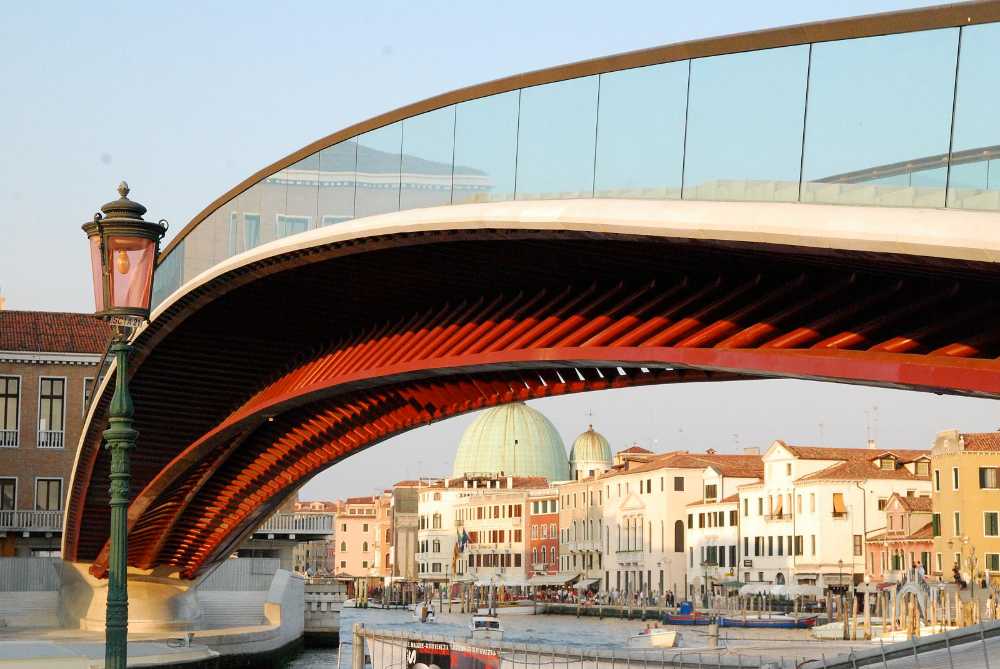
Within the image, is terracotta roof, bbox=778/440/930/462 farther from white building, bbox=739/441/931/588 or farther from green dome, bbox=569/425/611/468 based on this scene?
green dome, bbox=569/425/611/468

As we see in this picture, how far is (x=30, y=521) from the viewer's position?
50344 mm

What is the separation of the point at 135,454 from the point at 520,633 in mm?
38667

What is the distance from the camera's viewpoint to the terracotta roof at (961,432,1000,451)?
6078cm

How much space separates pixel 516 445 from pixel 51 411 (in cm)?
7287

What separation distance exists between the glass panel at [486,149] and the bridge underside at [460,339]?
0.58 meters

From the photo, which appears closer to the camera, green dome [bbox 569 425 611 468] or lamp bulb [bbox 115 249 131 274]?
lamp bulb [bbox 115 249 131 274]

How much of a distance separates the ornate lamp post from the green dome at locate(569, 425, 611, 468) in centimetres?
11214

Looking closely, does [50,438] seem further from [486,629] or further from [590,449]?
[590,449]

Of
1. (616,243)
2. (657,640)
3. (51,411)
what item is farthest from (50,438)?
(616,243)

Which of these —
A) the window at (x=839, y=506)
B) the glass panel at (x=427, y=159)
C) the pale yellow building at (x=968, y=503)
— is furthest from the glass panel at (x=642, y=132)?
the window at (x=839, y=506)

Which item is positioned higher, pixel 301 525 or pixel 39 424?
pixel 39 424

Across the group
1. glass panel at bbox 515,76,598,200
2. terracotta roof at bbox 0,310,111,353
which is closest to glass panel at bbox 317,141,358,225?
glass panel at bbox 515,76,598,200

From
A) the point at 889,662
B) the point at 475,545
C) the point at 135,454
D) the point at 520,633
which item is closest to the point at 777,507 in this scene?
the point at 520,633

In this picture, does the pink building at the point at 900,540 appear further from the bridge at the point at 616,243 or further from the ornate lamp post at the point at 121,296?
the ornate lamp post at the point at 121,296
